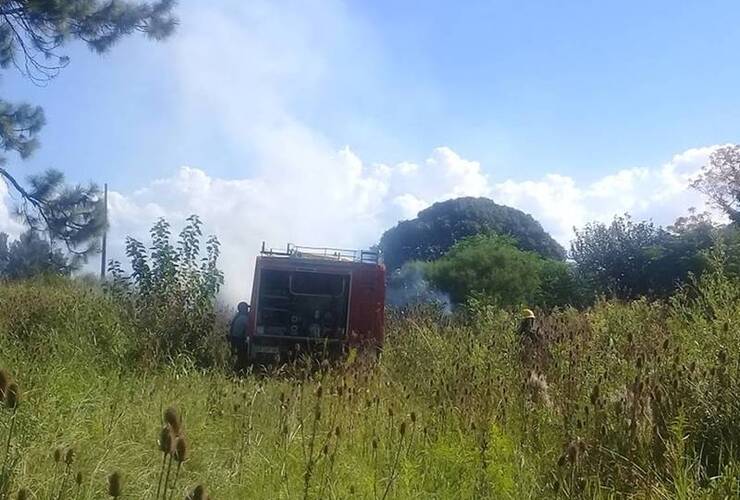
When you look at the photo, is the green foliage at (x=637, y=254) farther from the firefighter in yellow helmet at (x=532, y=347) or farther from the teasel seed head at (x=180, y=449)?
the teasel seed head at (x=180, y=449)

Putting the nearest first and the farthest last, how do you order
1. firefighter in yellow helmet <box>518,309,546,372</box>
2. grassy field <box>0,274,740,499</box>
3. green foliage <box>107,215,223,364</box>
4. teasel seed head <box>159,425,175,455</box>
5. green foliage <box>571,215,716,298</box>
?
teasel seed head <box>159,425,175,455</box>, grassy field <box>0,274,740,499</box>, firefighter in yellow helmet <box>518,309,546,372</box>, green foliage <box>107,215,223,364</box>, green foliage <box>571,215,716,298</box>

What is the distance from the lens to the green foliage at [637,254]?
23.8m

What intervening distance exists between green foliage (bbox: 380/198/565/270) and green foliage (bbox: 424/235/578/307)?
14201 mm

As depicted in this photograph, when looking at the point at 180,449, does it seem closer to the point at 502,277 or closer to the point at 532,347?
the point at 532,347

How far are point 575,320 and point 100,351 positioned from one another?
16.0 feet

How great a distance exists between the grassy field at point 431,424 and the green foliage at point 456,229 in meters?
35.3

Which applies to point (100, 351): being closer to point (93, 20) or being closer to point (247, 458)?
point (247, 458)

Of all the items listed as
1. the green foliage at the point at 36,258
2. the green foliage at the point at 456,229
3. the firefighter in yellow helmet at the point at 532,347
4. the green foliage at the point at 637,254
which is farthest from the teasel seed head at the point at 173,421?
the green foliage at the point at 456,229

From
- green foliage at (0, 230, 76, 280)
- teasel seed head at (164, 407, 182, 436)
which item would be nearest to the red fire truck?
green foliage at (0, 230, 76, 280)

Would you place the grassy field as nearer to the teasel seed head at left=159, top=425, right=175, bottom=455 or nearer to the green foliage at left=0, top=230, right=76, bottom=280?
the teasel seed head at left=159, top=425, right=175, bottom=455

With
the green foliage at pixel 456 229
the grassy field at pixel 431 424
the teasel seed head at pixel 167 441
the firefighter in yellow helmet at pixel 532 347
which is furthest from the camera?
the green foliage at pixel 456 229

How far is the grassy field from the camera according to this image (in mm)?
3770

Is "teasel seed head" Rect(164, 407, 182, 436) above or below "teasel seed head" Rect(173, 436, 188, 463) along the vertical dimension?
above

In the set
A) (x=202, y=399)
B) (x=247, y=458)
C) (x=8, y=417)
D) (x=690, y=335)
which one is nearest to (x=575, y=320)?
(x=690, y=335)
